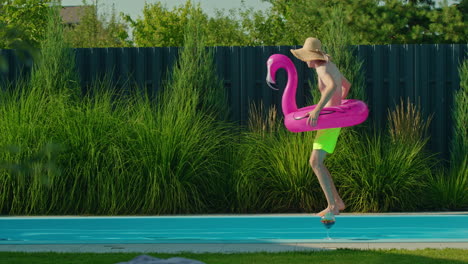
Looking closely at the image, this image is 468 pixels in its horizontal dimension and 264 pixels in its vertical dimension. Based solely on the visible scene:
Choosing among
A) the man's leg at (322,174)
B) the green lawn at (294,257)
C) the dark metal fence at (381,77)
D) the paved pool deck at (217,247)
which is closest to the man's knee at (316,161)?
the man's leg at (322,174)

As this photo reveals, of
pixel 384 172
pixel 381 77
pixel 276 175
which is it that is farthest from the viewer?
pixel 381 77

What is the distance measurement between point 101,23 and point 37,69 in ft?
75.6

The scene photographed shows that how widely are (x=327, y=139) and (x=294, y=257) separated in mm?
1341

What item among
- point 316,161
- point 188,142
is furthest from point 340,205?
point 188,142

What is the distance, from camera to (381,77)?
32.3 ft

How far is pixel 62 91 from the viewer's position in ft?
30.9

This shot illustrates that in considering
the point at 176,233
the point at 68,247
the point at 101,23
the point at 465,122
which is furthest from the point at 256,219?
the point at 101,23

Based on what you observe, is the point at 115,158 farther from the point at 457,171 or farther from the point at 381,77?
the point at 457,171

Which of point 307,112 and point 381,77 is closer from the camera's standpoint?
point 307,112

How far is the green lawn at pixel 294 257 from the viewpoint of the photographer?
17.2 ft

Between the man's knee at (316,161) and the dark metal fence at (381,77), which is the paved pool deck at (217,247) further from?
the dark metal fence at (381,77)

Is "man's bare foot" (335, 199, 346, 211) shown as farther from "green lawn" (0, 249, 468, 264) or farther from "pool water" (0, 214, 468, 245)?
"green lawn" (0, 249, 468, 264)

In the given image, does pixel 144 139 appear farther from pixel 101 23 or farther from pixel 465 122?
pixel 101 23

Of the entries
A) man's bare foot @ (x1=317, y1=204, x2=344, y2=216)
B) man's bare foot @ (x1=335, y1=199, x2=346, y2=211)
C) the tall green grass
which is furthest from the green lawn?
the tall green grass
